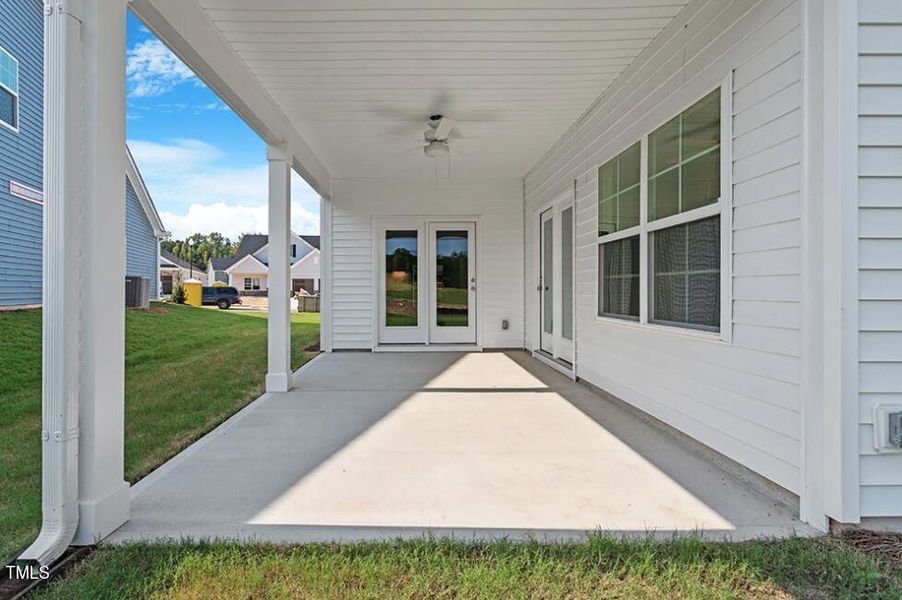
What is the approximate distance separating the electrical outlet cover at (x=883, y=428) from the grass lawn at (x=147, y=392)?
3328mm

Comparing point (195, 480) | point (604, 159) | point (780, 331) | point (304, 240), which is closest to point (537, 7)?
point (604, 159)

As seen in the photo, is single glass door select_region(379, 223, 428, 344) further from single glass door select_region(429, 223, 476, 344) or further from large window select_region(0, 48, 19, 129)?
large window select_region(0, 48, 19, 129)

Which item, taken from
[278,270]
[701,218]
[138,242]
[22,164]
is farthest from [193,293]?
[701,218]

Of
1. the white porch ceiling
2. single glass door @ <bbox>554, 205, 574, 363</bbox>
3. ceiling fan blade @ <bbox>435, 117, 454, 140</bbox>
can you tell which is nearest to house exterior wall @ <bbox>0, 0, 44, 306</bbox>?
the white porch ceiling

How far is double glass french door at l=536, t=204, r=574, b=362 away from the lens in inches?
224

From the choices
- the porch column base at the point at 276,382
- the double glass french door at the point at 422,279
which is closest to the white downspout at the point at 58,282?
the porch column base at the point at 276,382

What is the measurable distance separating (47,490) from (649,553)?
222 cm

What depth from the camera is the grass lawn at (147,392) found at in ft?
8.03

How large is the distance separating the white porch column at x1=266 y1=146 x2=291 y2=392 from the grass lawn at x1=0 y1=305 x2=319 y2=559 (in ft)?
1.04

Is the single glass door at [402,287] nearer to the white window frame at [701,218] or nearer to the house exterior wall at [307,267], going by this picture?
the white window frame at [701,218]

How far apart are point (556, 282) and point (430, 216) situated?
8.13 feet

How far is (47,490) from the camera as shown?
70.8 inches

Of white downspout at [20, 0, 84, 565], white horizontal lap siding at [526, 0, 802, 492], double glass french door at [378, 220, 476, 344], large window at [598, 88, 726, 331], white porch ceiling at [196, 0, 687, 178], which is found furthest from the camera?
double glass french door at [378, 220, 476, 344]

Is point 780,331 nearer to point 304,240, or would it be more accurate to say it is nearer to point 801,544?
point 801,544
